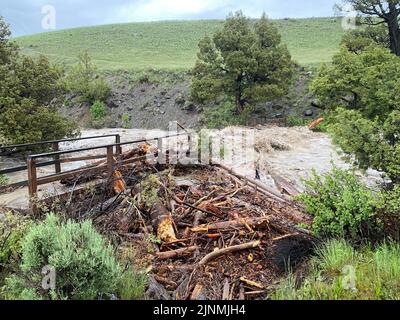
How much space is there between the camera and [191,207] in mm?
6770

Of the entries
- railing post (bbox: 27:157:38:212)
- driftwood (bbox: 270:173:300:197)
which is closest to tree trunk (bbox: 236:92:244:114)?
driftwood (bbox: 270:173:300:197)

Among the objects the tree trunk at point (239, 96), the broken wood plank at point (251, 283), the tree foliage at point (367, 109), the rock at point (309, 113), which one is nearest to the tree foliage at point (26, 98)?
the tree foliage at point (367, 109)

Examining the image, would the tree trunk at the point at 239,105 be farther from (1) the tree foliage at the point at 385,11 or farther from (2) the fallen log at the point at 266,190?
(2) the fallen log at the point at 266,190

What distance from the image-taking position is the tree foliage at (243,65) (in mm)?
24938

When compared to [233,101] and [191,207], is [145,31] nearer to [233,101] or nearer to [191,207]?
[233,101]

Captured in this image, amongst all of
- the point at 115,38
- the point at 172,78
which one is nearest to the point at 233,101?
the point at 172,78

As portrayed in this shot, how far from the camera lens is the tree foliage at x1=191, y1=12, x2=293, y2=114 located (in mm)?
24938

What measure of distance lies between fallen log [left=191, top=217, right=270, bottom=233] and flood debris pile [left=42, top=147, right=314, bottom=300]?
2 centimetres

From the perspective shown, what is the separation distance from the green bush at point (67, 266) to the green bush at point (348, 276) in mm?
1906

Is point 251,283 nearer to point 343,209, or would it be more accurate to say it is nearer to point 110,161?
point 343,209

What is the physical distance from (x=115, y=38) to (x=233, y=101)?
41191mm

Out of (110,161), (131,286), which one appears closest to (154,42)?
(110,161)
